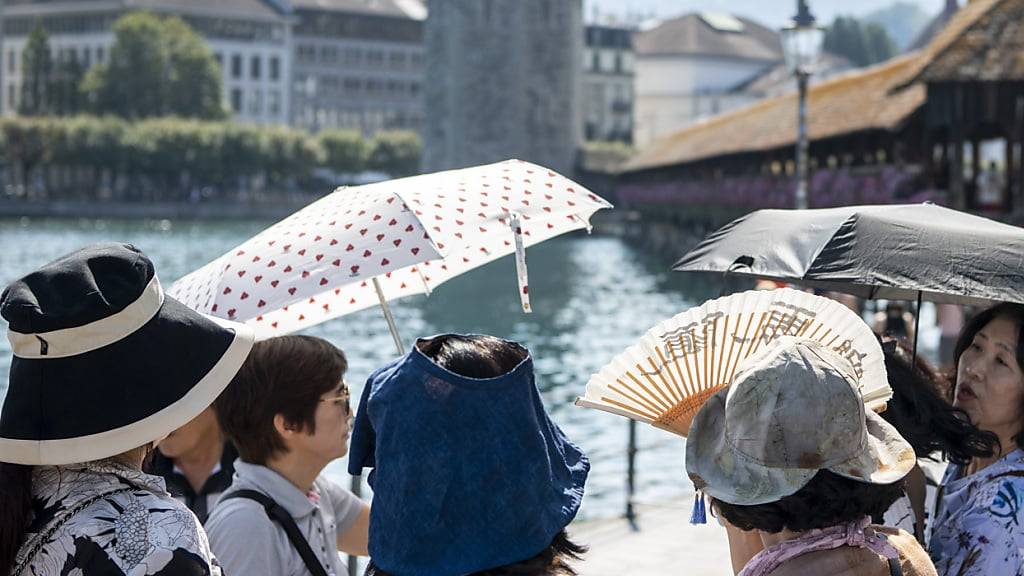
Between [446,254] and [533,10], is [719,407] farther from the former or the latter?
[533,10]

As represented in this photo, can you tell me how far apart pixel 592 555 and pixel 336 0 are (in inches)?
3656

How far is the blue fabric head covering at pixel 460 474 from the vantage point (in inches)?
73.0

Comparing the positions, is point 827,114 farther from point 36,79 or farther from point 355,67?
point 355,67

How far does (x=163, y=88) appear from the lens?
258 feet

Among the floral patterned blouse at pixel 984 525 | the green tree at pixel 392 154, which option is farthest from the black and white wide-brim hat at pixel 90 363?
the green tree at pixel 392 154

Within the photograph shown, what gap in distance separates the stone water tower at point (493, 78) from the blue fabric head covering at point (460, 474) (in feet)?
183

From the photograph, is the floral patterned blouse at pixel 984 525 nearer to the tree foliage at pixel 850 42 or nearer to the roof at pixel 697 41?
the roof at pixel 697 41

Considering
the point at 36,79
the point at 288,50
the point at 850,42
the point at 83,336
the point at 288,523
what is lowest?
the point at 288,523

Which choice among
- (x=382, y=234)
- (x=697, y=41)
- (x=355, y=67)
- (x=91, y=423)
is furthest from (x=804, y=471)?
(x=697, y=41)

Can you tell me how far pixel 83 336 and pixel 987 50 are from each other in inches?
585

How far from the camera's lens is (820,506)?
6.70 feet

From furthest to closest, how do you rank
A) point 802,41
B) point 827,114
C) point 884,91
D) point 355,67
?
point 355,67
point 827,114
point 884,91
point 802,41

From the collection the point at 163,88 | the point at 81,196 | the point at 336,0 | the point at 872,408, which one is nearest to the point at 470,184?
the point at 872,408

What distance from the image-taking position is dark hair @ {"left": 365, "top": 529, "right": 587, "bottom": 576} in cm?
189
